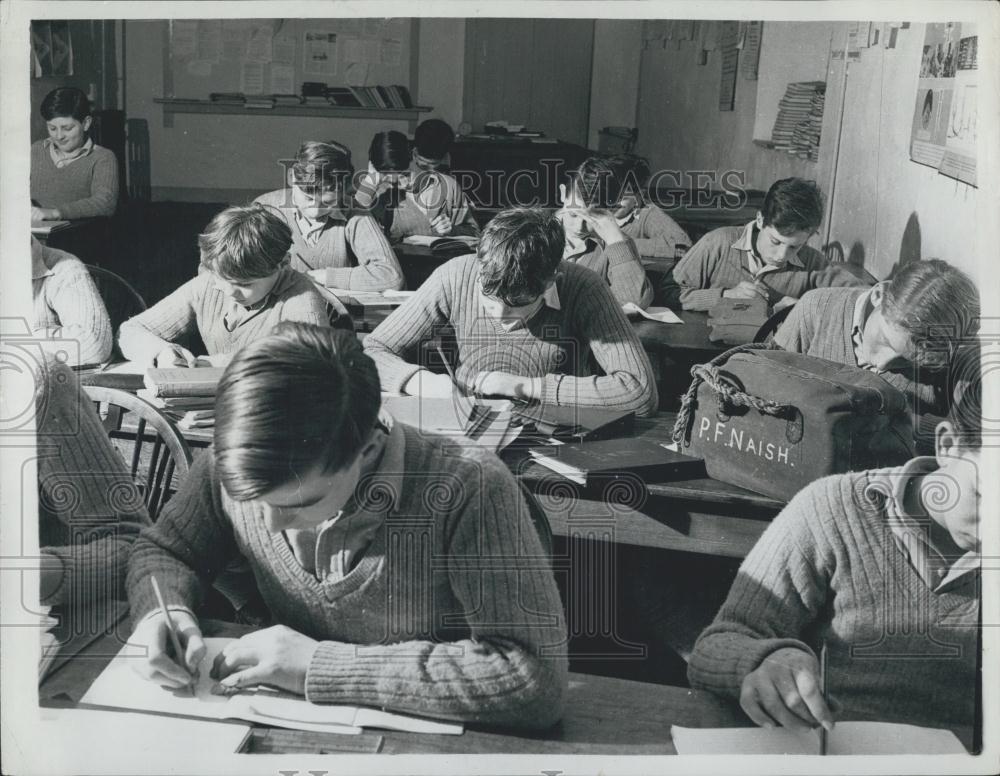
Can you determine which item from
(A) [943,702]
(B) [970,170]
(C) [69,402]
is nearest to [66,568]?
(C) [69,402]

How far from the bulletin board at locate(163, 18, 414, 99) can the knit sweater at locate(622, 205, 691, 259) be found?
1776 millimetres

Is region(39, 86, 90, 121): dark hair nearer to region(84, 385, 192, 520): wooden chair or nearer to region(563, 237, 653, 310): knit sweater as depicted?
region(84, 385, 192, 520): wooden chair

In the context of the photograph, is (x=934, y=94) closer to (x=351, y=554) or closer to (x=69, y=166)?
(x=351, y=554)

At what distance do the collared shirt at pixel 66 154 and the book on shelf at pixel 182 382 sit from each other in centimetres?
44

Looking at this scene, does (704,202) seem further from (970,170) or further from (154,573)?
(154,573)

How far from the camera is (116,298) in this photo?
94.5 inches

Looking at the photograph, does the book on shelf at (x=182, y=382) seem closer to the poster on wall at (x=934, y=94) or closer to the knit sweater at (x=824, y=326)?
the knit sweater at (x=824, y=326)

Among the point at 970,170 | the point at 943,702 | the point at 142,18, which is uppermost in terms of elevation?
the point at 142,18

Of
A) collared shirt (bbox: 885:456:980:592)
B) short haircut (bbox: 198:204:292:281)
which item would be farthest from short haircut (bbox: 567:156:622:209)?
collared shirt (bbox: 885:456:980:592)

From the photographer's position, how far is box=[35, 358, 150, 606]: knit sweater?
1579 millimetres

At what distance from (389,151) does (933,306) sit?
2.91 metres

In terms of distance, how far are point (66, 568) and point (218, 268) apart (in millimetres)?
936

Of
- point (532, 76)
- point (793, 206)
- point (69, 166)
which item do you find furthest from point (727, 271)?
point (69, 166)

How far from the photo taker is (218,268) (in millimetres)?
2336
